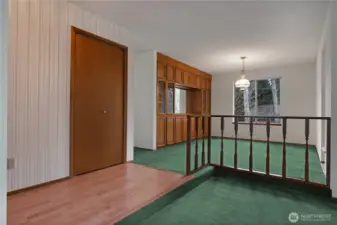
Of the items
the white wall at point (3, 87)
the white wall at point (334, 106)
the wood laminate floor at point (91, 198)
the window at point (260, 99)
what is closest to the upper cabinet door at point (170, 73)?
the window at point (260, 99)

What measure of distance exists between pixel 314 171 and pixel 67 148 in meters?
3.70

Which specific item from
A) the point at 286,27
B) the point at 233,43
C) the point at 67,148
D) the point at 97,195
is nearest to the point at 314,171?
the point at 286,27

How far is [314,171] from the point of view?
3201 millimetres

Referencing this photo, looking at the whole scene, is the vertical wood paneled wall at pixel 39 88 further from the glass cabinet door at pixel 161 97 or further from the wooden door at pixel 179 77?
the wooden door at pixel 179 77

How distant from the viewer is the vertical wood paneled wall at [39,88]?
2240mm

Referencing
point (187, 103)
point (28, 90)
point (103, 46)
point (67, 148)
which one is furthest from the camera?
point (187, 103)

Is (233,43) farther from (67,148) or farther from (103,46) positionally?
(67,148)

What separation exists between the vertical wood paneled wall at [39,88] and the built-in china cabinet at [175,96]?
2.56 m

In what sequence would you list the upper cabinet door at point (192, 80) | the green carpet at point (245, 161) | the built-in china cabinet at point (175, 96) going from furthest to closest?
the upper cabinet door at point (192, 80), the built-in china cabinet at point (175, 96), the green carpet at point (245, 161)

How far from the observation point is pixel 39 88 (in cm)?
246

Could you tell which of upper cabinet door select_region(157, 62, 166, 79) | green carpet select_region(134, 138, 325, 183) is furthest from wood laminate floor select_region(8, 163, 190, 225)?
upper cabinet door select_region(157, 62, 166, 79)

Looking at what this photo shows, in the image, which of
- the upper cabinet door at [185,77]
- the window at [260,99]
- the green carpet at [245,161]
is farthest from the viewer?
the window at [260,99]

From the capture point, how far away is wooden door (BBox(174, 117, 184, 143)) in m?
5.75

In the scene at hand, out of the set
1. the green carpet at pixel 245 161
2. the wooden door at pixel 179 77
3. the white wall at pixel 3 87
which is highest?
the wooden door at pixel 179 77
